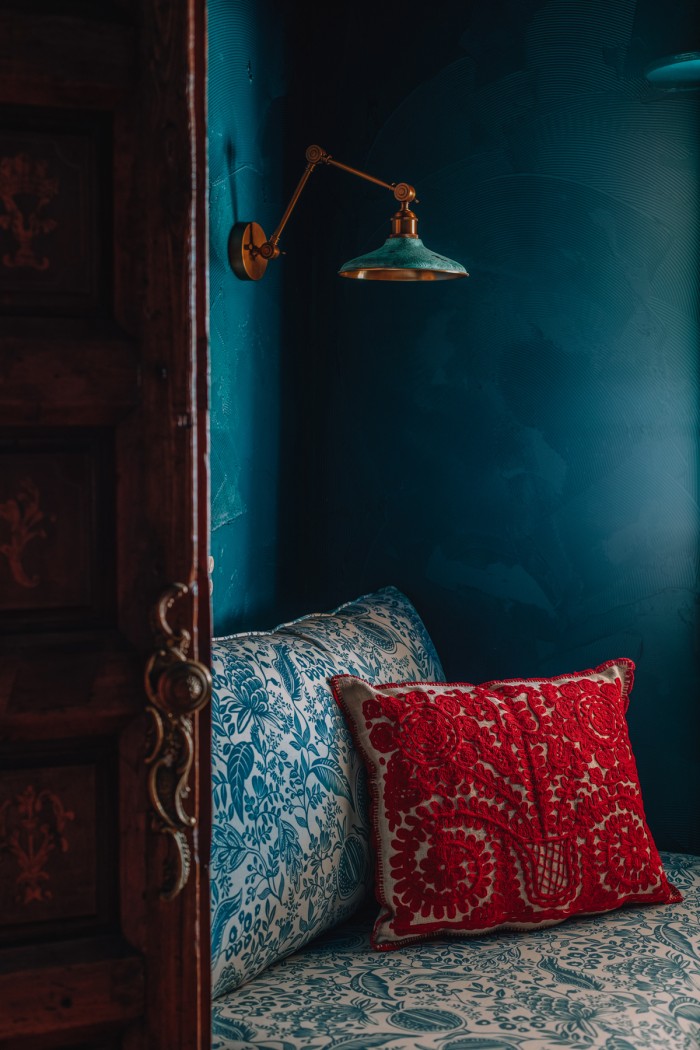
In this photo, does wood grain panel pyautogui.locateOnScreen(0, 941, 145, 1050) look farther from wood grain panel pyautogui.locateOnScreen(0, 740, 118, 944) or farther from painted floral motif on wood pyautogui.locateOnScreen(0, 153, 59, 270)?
painted floral motif on wood pyautogui.locateOnScreen(0, 153, 59, 270)

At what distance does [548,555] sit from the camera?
87.2 inches

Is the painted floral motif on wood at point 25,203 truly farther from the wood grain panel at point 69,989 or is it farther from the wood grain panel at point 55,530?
the wood grain panel at point 69,989

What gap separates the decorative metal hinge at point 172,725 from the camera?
1065 mm

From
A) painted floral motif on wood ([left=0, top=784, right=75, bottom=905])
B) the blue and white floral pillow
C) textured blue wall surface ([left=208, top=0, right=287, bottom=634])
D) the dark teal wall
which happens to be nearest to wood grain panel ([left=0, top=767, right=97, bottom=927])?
painted floral motif on wood ([left=0, top=784, right=75, bottom=905])

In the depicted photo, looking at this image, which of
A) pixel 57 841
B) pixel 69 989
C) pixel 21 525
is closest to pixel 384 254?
pixel 21 525

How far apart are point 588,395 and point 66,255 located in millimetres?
1369

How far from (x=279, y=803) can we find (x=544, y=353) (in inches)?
44.9

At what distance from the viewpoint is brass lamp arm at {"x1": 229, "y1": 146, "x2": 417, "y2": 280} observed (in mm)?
→ 1952

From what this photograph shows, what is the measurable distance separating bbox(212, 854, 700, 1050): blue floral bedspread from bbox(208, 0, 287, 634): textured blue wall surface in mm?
700

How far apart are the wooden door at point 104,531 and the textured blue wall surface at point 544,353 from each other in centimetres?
121

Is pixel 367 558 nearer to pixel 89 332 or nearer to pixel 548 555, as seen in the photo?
pixel 548 555

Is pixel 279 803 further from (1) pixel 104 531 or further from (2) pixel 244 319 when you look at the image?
(2) pixel 244 319

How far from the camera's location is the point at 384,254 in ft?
6.23

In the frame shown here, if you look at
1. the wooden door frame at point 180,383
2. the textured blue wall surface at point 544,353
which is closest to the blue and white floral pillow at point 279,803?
the wooden door frame at point 180,383
